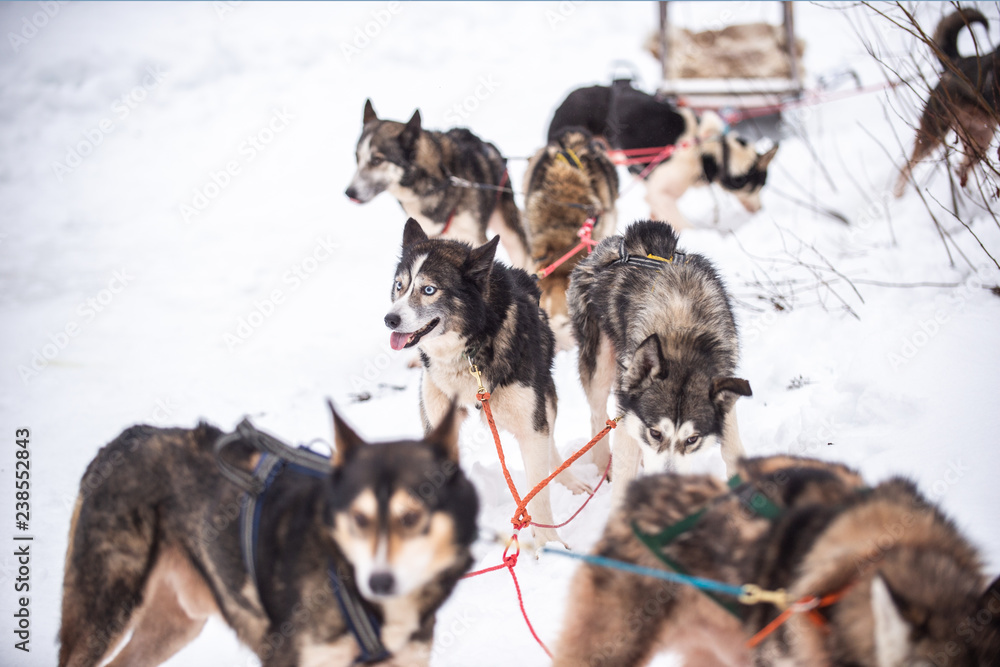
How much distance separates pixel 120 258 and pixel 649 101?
6584 mm

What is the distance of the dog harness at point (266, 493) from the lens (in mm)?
1617

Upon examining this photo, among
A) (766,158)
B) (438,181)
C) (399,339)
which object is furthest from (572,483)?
(766,158)

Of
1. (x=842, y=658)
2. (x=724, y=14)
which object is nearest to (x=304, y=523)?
(x=842, y=658)

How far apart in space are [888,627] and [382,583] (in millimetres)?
1023

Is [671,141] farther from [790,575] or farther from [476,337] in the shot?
[790,575]

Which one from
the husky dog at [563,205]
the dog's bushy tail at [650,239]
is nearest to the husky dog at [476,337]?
the dog's bushy tail at [650,239]

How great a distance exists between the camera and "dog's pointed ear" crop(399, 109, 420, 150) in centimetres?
518

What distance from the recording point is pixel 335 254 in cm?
829

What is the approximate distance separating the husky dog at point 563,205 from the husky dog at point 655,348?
41.4 inches

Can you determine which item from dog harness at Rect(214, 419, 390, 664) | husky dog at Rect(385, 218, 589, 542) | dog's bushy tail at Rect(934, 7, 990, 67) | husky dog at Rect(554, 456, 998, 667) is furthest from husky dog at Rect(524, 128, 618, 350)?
husky dog at Rect(554, 456, 998, 667)

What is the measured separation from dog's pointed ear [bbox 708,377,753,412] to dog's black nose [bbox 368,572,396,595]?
161cm

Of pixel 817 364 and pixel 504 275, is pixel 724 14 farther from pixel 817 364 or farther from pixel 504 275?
pixel 504 275

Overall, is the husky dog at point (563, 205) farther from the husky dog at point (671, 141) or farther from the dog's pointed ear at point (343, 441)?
the dog's pointed ear at point (343, 441)

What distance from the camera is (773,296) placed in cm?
482
